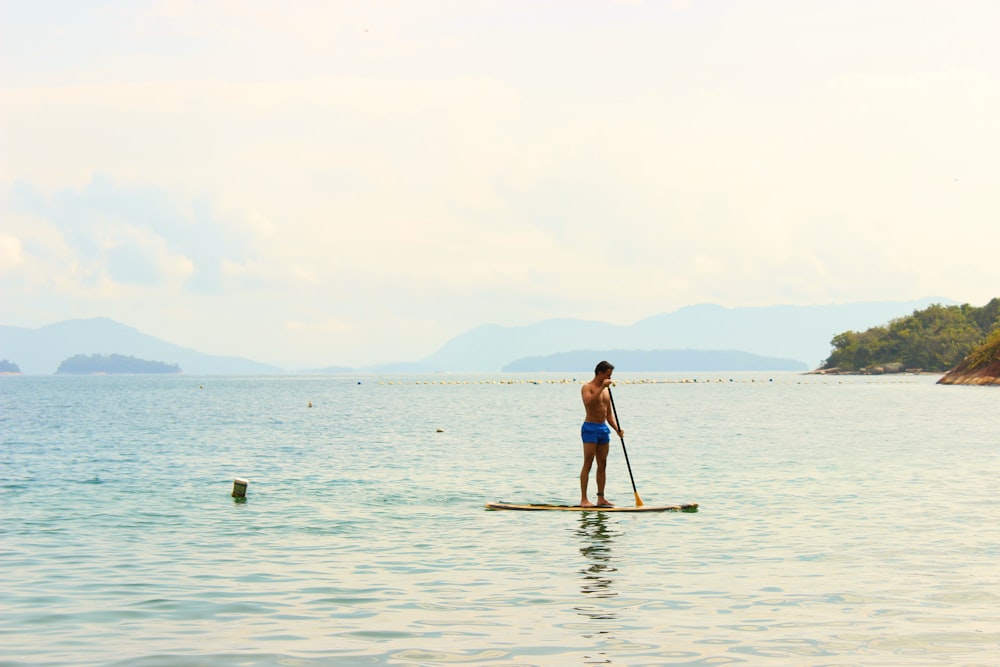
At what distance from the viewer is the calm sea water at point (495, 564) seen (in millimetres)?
11750

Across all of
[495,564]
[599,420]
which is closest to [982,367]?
[599,420]

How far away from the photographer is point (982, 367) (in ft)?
477

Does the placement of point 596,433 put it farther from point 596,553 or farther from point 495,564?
point 495,564

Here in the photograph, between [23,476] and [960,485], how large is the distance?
27.3m

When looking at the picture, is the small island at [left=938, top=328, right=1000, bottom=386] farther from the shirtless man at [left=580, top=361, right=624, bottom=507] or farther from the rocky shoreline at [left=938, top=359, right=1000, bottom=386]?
the shirtless man at [left=580, top=361, right=624, bottom=507]

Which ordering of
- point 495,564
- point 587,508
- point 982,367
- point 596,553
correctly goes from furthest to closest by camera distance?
point 982,367, point 587,508, point 596,553, point 495,564

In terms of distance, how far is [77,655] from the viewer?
37.6 ft

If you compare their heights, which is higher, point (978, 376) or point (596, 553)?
point (978, 376)

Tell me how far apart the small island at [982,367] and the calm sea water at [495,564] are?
11265cm

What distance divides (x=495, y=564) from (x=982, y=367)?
14330 cm

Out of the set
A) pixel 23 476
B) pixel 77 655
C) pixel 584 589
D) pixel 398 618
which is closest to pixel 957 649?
pixel 584 589

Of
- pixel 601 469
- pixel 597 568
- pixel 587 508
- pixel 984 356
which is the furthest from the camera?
pixel 984 356

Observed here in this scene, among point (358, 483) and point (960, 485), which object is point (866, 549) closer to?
point (960, 485)

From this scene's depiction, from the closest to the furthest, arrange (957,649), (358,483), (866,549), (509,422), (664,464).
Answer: (957,649) → (866,549) → (358,483) → (664,464) → (509,422)
